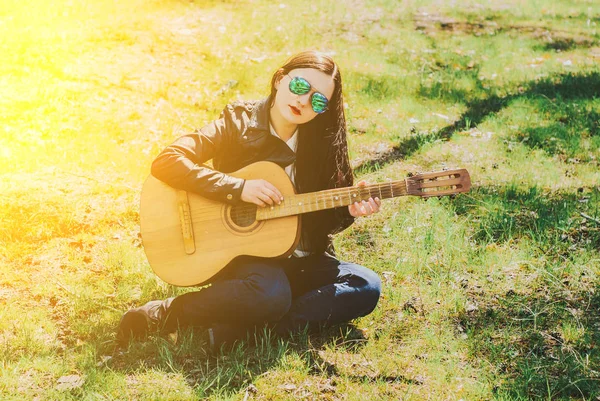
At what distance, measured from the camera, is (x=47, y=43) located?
7.12 meters

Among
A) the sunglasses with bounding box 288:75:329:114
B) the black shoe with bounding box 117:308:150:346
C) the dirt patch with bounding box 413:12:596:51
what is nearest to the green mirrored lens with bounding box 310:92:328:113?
the sunglasses with bounding box 288:75:329:114

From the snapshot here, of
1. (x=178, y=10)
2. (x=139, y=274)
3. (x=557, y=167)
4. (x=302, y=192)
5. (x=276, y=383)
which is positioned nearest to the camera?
(x=276, y=383)

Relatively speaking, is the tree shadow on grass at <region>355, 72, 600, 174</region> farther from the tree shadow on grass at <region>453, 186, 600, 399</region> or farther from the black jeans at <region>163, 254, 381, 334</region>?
the black jeans at <region>163, 254, 381, 334</region>

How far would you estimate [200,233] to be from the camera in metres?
3.19

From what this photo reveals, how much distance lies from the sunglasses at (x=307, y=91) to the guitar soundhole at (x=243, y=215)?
667 mm

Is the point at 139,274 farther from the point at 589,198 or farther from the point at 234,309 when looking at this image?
the point at 589,198

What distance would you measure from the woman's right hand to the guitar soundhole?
11 cm

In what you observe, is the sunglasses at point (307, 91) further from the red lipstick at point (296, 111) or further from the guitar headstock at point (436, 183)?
the guitar headstock at point (436, 183)

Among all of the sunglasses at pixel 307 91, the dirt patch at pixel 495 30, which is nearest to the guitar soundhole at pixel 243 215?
the sunglasses at pixel 307 91

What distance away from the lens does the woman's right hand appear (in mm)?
3129

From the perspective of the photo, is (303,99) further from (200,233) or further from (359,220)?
(359,220)

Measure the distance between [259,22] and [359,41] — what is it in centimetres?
155

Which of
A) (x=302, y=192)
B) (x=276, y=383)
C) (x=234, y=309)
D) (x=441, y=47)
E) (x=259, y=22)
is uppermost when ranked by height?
(x=259, y=22)

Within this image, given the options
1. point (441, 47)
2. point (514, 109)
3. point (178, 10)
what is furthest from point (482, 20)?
point (178, 10)
